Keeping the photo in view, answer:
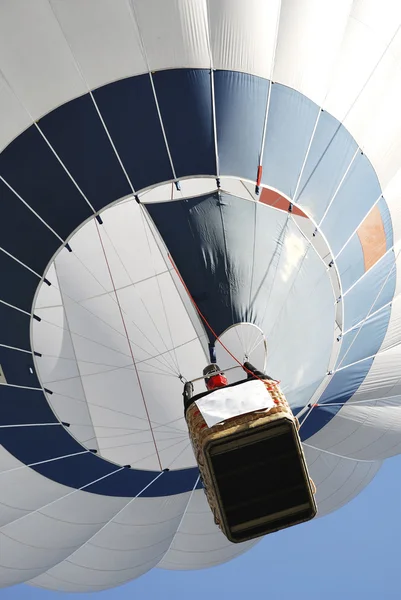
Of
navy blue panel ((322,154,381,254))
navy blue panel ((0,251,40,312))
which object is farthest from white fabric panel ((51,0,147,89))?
navy blue panel ((322,154,381,254))

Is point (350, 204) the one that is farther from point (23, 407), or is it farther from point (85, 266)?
point (23, 407)

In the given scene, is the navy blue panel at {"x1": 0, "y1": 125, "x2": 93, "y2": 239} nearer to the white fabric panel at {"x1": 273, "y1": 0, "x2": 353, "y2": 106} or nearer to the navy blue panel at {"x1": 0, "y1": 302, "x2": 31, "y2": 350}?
the navy blue panel at {"x1": 0, "y1": 302, "x2": 31, "y2": 350}

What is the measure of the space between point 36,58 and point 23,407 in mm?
3089

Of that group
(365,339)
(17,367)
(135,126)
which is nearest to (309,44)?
(135,126)

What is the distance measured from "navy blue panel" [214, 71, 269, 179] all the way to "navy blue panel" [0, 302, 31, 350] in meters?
2.11

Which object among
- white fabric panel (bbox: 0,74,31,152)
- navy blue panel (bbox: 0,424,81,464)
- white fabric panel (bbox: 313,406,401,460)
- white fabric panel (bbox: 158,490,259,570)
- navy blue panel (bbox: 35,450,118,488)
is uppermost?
white fabric panel (bbox: 0,74,31,152)

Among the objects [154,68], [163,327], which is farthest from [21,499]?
[154,68]

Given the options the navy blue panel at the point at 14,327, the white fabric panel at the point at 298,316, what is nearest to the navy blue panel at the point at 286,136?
the white fabric panel at the point at 298,316

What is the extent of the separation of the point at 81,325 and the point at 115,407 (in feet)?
2.72

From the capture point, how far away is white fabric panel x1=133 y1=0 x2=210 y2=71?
263 inches

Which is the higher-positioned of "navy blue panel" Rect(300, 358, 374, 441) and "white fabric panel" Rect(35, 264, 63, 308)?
"white fabric panel" Rect(35, 264, 63, 308)

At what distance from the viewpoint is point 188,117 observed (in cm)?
698

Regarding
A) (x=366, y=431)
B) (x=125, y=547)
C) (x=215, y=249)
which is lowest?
(x=125, y=547)

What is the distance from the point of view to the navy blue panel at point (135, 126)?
685cm
